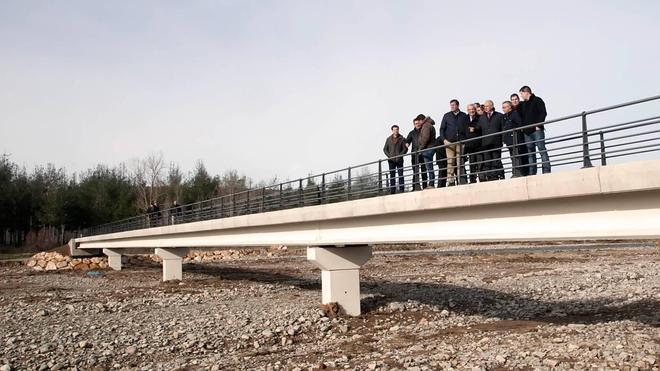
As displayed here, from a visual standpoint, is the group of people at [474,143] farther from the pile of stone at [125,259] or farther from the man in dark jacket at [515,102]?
the pile of stone at [125,259]

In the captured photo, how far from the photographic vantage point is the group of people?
1032 cm

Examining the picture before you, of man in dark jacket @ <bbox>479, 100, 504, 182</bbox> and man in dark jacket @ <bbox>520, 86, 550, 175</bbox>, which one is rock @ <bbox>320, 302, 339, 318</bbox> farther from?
man in dark jacket @ <bbox>520, 86, 550, 175</bbox>

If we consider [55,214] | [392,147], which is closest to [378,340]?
[392,147]

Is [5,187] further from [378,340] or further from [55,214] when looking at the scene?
[378,340]

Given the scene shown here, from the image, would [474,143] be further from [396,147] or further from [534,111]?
[396,147]

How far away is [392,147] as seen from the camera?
1467 cm

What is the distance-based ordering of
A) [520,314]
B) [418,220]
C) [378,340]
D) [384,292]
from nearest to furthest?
[418,220] → [378,340] → [520,314] → [384,292]

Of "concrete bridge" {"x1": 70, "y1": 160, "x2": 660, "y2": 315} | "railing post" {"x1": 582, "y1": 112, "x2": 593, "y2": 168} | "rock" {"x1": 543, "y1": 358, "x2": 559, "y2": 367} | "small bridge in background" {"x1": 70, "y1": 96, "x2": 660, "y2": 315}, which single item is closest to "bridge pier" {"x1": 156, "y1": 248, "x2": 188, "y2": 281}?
"small bridge in background" {"x1": 70, "y1": 96, "x2": 660, "y2": 315}

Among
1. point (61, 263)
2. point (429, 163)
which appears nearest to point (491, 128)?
point (429, 163)

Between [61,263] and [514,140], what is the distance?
123 ft

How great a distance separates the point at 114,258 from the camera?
40.1 m

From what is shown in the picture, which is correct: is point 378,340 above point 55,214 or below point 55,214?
below

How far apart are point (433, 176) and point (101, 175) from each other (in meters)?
73.5

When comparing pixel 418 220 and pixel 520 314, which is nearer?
pixel 418 220
